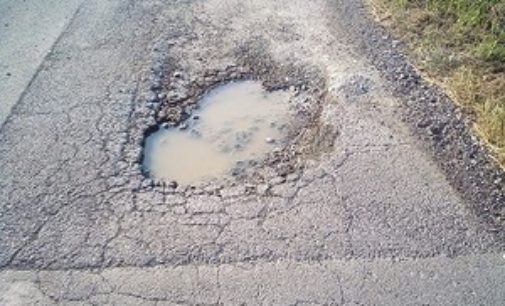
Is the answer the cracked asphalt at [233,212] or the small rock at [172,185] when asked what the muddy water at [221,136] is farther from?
the cracked asphalt at [233,212]

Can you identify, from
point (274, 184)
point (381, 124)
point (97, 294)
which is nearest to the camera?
point (97, 294)

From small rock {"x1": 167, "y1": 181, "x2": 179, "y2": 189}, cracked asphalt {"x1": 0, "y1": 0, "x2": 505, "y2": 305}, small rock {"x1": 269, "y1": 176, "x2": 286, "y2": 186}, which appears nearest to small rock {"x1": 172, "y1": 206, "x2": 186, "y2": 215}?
cracked asphalt {"x1": 0, "y1": 0, "x2": 505, "y2": 305}

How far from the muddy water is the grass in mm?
1551

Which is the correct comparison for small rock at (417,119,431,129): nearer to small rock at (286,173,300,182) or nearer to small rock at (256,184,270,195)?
small rock at (286,173,300,182)

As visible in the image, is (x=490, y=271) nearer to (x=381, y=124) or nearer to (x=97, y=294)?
(x=381, y=124)

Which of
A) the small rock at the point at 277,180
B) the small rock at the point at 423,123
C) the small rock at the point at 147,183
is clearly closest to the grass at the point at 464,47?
the small rock at the point at 423,123

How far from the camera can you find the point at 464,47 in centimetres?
565

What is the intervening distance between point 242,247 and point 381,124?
180 cm

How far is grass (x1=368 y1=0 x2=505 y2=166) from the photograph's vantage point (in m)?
4.70

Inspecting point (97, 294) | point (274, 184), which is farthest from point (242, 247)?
point (97, 294)

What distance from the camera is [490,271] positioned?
3418 millimetres

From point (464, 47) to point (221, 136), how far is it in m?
2.73

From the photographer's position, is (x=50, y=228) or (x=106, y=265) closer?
(x=106, y=265)

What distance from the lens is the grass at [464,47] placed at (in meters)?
4.70
